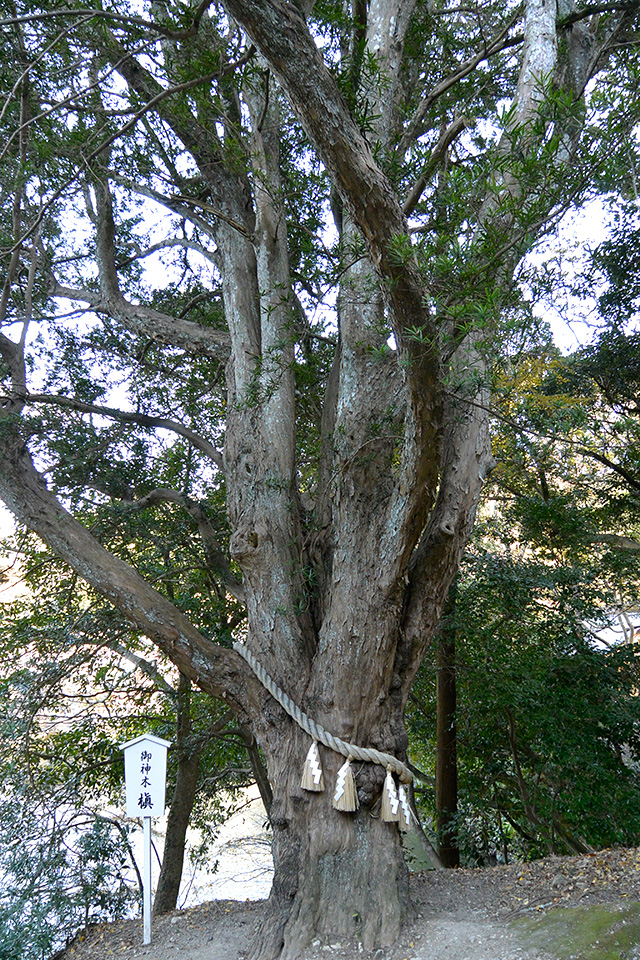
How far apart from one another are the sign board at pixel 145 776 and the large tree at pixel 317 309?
43cm

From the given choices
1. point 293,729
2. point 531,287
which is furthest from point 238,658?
point 531,287

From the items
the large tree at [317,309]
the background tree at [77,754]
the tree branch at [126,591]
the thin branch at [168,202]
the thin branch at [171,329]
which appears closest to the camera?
the large tree at [317,309]

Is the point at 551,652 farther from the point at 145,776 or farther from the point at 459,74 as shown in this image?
the point at 459,74

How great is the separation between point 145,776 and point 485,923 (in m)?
1.79

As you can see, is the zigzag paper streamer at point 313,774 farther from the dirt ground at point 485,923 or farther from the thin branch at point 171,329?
the thin branch at point 171,329

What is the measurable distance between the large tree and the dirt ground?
25 cm

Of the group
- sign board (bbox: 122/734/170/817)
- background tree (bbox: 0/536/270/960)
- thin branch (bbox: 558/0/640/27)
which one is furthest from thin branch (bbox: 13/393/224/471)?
thin branch (bbox: 558/0/640/27)

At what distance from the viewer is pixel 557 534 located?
588cm

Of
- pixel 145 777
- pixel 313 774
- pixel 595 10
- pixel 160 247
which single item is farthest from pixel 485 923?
pixel 160 247

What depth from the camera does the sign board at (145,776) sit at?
3180 millimetres

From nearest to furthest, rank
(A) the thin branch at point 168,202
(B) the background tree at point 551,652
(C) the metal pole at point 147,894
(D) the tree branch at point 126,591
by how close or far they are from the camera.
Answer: (C) the metal pole at point 147,894
(D) the tree branch at point 126,591
(A) the thin branch at point 168,202
(B) the background tree at point 551,652

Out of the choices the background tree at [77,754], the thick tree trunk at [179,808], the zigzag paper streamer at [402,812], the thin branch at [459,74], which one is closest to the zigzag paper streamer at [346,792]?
the zigzag paper streamer at [402,812]

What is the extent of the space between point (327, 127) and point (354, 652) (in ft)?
7.39

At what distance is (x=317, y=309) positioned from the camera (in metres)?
4.38
